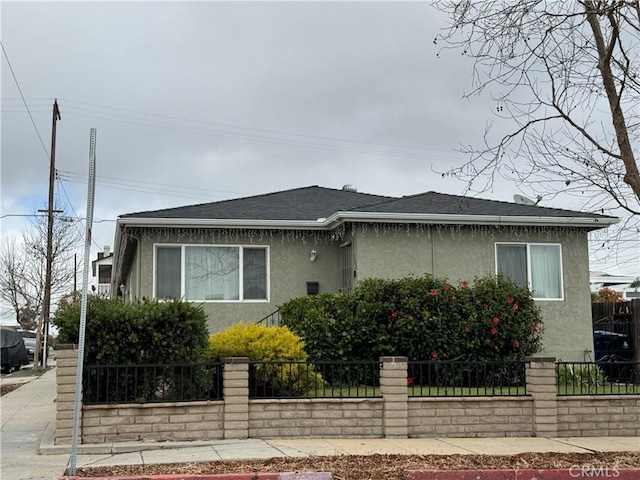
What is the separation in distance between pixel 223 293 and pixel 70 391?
708 cm

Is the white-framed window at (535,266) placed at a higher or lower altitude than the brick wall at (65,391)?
higher

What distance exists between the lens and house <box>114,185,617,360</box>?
1645cm

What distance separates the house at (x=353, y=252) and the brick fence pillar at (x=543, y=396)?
18.7ft

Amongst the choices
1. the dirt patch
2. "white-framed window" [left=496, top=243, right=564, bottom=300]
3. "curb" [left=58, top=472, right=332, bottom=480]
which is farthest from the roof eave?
"curb" [left=58, top=472, right=332, bottom=480]

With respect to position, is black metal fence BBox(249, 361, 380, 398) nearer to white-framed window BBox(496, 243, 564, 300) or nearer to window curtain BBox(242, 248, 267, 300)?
window curtain BBox(242, 248, 267, 300)

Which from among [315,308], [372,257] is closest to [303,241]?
[372,257]

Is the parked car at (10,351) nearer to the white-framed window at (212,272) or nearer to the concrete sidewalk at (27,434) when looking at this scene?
the concrete sidewalk at (27,434)

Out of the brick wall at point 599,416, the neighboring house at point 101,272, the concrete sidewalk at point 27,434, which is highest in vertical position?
the neighboring house at point 101,272

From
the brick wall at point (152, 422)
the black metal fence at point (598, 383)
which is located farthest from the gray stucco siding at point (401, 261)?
the brick wall at point (152, 422)

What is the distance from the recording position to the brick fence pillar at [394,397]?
10633 millimetres

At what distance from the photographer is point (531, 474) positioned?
27.5ft

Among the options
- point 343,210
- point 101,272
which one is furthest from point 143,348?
point 101,272

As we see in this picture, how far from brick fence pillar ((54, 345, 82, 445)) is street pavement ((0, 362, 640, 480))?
0.65 ft

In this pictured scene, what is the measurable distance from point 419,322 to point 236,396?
484cm
